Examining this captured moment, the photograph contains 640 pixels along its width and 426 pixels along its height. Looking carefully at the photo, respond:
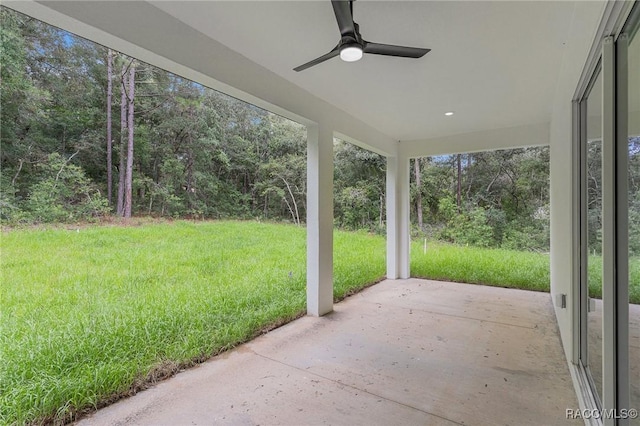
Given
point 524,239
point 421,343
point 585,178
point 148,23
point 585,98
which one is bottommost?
point 421,343

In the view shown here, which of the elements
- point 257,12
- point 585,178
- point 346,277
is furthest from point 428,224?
point 257,12

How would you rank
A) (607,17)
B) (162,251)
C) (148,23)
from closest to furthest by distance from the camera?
1. (607,17)
2. (148,23)
3. (162,251)

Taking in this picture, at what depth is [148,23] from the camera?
1.82 metres

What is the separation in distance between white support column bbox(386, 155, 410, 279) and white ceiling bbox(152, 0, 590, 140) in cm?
166

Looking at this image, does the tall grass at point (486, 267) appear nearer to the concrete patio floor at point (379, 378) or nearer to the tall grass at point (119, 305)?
the concrete patio floor at point (379, 378)

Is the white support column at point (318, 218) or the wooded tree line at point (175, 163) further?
the white support column at point (318, 218)

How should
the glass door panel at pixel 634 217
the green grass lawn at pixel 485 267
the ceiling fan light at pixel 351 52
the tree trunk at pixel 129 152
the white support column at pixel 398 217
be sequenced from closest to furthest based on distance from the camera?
the glass door panel at pixel 634 217, the ceiling fan light at pixel 351 52, the tree trunk at pixel 129 152, the green grass lawn at pixel 485 267, the white support column at pixel 398 217

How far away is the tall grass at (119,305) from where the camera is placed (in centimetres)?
184

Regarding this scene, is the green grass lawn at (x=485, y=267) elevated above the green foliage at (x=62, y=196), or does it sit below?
below

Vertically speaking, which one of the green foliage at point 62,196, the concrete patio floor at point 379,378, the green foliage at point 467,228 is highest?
the green foliage at point 62,196

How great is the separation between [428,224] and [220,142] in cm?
529

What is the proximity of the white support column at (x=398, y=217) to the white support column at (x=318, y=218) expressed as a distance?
2.09 meters

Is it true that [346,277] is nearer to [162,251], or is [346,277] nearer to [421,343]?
[421,343]

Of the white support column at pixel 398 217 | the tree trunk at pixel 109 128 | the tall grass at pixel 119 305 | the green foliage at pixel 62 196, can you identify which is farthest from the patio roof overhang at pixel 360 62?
the tree trunk at pixel 109 128
